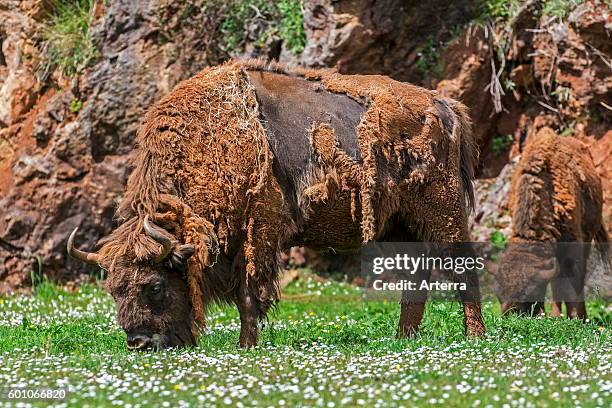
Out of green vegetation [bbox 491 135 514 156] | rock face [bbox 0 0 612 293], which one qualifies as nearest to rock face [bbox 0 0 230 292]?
rock face [bbox 0 0 612 293]

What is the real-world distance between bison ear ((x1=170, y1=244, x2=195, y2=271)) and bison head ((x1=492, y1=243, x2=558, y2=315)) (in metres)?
4.67

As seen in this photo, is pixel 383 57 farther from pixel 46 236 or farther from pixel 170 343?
pixel 170 343

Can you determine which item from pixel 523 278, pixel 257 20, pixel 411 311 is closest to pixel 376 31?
pixel 257 20

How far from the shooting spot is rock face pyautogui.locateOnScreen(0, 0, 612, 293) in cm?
1520

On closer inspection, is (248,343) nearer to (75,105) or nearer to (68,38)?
(75,105)

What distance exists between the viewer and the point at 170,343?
27.8ft

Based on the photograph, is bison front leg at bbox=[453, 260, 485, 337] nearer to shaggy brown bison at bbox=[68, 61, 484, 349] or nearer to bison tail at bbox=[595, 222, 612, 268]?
shaggy brown bison at bbox=[68, 61, 484, 349]

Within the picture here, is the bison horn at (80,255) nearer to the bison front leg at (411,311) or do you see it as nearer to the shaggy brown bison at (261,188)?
the shaggy brown bison at (261,188)

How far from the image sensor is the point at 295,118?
9328mm

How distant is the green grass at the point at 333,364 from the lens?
6.28 metres

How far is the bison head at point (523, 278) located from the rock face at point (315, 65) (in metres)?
3.20

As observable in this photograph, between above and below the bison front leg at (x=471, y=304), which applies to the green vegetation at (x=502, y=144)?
above

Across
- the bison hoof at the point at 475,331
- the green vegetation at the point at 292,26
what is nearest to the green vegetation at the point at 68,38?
the green vegetation at the point at 292,26
